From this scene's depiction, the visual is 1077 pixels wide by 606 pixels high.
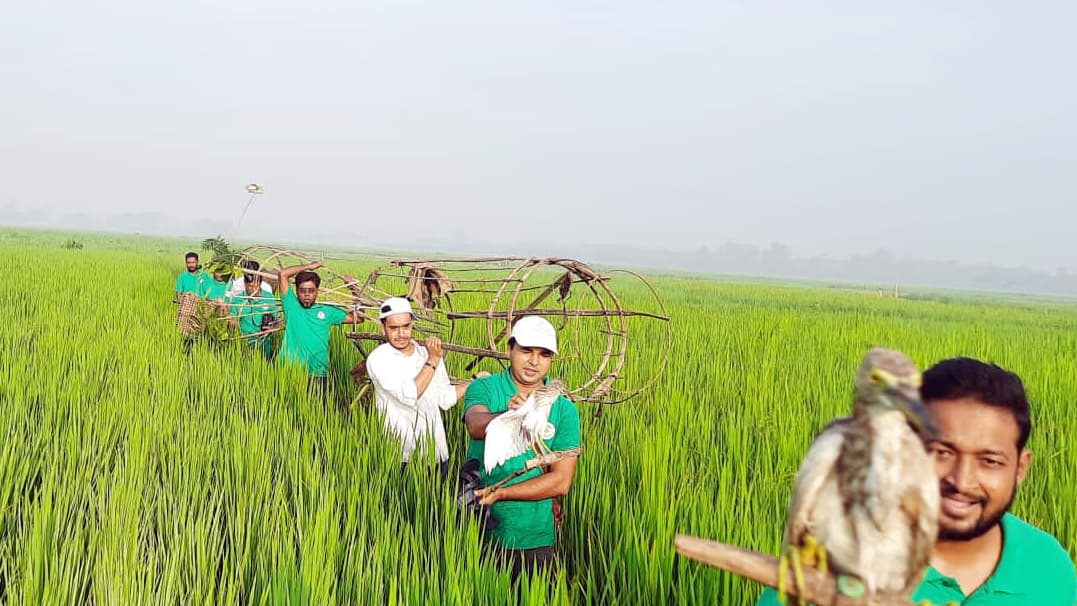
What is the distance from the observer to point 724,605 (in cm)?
161

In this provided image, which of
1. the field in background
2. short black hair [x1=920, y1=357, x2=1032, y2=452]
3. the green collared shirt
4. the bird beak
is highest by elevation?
the bird beak

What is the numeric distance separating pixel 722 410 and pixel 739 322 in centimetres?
544

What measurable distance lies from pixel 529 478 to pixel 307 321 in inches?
109

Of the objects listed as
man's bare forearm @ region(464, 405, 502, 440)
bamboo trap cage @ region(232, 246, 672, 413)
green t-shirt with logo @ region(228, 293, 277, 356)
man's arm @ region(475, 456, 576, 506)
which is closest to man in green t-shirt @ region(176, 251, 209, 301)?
bamboo trap cage @ region(232, 246, 672, 413)

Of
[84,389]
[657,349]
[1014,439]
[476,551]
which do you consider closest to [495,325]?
[657,349]

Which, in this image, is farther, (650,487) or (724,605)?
(650,487)

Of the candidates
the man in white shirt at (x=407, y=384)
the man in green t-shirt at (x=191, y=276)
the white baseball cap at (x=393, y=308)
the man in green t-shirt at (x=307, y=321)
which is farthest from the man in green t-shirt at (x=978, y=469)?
the man in green t-shirt at (x=191, y=276)

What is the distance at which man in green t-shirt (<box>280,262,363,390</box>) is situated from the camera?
161 inches

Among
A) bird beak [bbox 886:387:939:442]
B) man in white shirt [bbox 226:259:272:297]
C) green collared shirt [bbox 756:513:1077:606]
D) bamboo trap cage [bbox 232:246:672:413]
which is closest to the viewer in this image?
bird beak [bbox 886:387:939:442]

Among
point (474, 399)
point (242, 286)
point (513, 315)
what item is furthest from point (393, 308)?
point (242, 286)

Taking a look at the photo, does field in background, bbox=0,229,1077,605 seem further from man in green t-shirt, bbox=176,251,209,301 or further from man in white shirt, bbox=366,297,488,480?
man in green t-shirt, bbox=176,251,209,301

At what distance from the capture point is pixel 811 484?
571mm

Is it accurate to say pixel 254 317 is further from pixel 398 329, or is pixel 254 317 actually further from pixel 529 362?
pixel 529 362

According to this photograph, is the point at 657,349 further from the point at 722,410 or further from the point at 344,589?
the point at 344,589
